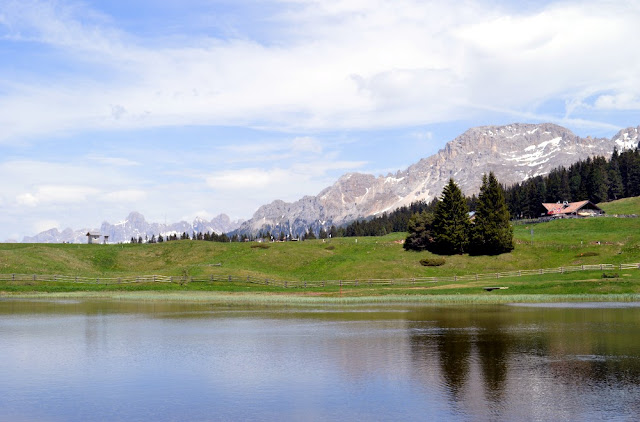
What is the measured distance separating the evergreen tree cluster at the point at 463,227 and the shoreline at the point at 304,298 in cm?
4439

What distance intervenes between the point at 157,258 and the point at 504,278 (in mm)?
74069

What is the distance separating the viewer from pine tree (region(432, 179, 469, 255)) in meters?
121

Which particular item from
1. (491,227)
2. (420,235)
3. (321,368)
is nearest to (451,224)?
(420,235)

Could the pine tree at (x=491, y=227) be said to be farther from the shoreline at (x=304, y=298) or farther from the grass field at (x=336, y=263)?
the shoreline at (x=304, y=298)

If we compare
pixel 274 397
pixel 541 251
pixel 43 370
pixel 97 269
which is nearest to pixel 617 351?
pixel 274 397

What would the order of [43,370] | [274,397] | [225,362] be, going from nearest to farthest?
1. [274,397]
2. [43,370]
3. [225,362]

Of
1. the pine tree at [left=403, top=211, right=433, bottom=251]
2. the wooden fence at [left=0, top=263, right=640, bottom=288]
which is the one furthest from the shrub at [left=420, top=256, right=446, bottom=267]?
the wooden fence at [left=0, top=263, right=640, bottom=288]

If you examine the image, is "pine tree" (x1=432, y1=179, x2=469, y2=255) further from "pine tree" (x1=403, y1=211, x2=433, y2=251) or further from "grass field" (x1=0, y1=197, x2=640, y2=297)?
"grass field" (x1=0, y1=197, x2=640, y2=297)

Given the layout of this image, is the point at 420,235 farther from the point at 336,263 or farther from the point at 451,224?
the point at 336,263

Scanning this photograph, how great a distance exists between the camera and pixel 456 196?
12488 centimetres

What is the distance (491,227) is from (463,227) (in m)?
5.81

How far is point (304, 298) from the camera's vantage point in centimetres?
7719

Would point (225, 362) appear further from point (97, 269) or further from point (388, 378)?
point (97, 269)

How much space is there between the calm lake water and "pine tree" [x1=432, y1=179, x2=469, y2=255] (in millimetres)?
68066
